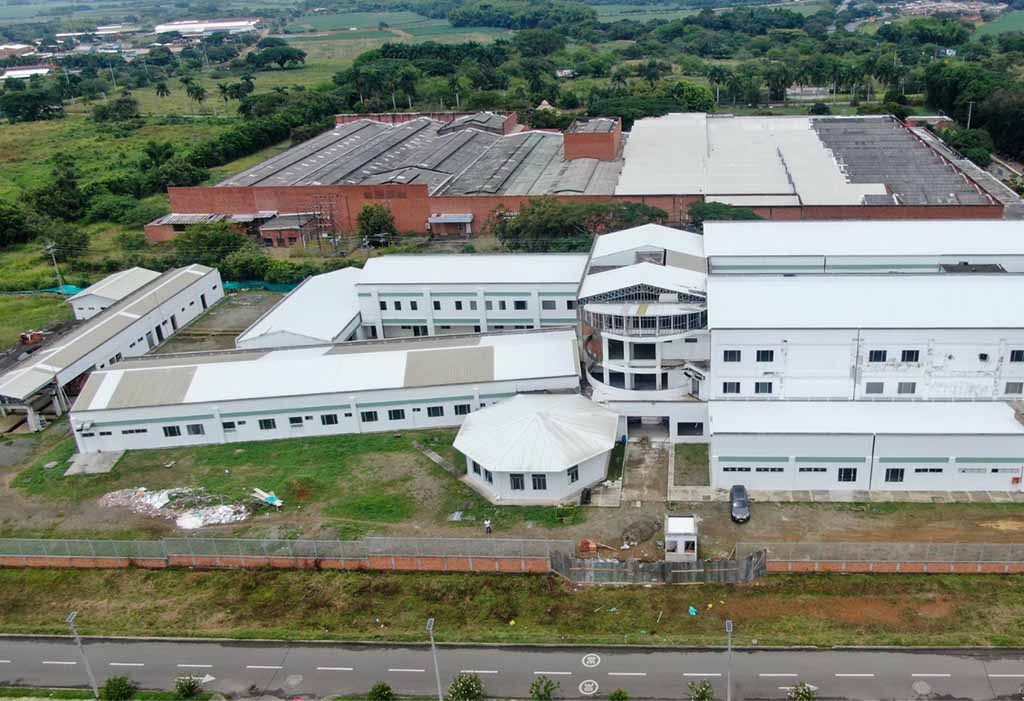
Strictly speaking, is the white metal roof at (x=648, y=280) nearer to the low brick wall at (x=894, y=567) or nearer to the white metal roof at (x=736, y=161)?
the low brick wall at (x=894, y=567)

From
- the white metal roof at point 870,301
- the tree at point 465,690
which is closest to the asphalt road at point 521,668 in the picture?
the tree at point 465,690

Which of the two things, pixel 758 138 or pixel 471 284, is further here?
pixel 758 138

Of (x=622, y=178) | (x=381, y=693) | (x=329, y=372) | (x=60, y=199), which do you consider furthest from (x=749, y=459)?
(x=60, y=199)

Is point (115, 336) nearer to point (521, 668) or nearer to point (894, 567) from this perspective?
point (521, 668)

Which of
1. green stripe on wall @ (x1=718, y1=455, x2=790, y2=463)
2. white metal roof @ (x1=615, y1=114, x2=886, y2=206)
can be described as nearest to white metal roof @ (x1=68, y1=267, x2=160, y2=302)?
white metal roof @ (x1=615, y1=114, x2=886, y2=206)

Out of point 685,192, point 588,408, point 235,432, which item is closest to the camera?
point 588,408

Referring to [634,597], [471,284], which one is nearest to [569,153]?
[471,284]

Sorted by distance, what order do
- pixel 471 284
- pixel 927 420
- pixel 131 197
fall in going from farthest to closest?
pixel 131 197 < pixel 471 284 < pixel 927 420

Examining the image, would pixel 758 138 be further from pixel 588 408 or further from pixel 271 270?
pixel 588 408
